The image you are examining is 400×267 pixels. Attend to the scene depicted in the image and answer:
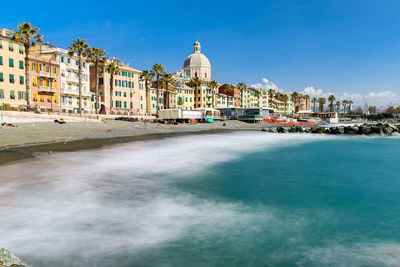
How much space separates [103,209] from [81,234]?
2.07 meters

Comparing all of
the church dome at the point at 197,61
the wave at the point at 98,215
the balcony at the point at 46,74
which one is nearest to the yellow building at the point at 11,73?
the balcony at the point at 46,74

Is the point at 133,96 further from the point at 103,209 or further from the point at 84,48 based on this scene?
the point at 103,209

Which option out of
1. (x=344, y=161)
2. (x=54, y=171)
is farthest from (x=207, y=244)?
(x=344, y=161)

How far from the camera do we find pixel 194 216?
29.5 ft

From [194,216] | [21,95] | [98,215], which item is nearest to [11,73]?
[21,95]

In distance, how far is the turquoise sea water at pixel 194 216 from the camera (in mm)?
6371

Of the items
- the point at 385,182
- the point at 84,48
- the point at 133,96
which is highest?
the point at 84,48

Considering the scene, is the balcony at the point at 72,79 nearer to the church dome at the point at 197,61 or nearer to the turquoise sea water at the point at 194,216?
the turquoise sea water at the point at 194,216

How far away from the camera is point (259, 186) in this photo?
13.4 m

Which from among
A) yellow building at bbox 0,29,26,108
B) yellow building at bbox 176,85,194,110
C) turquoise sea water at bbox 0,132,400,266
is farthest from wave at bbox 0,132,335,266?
yellow building at bbox 176,85,194,110

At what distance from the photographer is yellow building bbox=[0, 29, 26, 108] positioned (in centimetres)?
4797

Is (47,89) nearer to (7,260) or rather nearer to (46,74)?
(46,74)

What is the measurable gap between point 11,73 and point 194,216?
5470 cm

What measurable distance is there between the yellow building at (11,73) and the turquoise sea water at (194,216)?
1619 inches
